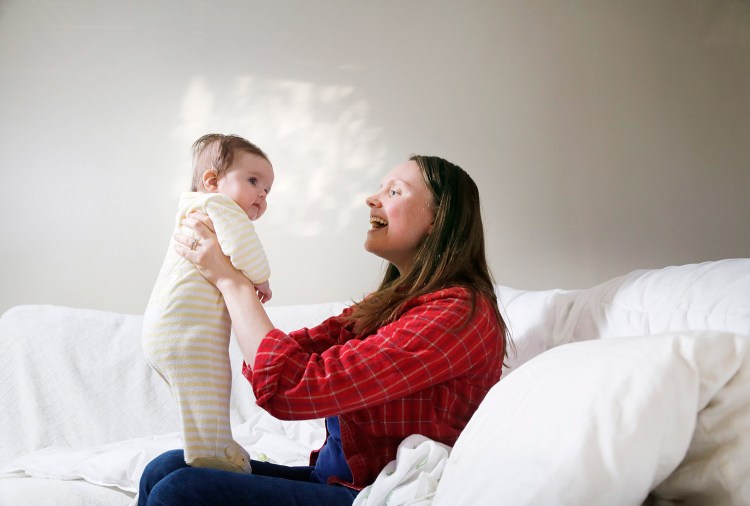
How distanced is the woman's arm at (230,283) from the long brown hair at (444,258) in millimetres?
232

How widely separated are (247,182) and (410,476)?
2.24ft

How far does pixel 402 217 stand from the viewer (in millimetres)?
1380

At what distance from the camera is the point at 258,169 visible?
1.41 m

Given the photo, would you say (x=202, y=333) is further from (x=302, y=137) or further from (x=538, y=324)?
(x=302, y=137)

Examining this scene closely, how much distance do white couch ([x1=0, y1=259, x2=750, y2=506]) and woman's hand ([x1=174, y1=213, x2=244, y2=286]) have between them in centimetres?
45

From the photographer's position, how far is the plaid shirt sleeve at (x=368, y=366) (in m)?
1.04

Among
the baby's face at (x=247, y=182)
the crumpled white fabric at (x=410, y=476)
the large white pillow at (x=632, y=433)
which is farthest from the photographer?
the baby's face at (x=247, y=182)

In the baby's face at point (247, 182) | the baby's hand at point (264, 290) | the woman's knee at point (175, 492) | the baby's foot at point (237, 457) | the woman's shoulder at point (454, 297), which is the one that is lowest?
the baby's foot at point (237, 457)

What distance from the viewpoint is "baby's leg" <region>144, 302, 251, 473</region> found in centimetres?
114

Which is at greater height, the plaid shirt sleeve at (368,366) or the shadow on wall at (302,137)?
the shadow on wall at (302,137)

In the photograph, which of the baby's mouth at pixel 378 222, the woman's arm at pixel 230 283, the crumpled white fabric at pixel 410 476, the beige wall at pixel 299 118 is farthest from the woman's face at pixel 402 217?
the beige wall at pixel 299 118

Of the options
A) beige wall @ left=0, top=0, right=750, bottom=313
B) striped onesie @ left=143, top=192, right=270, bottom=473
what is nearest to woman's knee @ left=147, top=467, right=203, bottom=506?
striped onesie @ left=143, top=192, right=270, bottom=473

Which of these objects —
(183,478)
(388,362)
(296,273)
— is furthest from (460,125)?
(183,478)

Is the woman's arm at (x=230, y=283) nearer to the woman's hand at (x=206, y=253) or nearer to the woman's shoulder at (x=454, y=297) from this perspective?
the woman's hand at (x=206, y=253)
